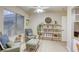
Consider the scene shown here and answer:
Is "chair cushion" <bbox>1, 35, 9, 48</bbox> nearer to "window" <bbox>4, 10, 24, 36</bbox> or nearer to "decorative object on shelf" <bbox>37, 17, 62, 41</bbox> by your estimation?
"window" <bbox>4, 10, 24, 36</bbox>

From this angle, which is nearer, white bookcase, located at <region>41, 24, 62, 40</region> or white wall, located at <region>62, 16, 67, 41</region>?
white wall, located at <region>62, 16, 67, 41</region>

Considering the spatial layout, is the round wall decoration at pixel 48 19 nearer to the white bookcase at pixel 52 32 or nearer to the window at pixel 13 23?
the white bookcase at pixel 52 32

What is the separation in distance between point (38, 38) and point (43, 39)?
113 mm

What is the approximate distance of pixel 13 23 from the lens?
2057 millimetres

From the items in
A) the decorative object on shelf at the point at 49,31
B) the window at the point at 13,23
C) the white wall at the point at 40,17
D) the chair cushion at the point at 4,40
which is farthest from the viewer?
the decorative object on shelf at the point at 49,31

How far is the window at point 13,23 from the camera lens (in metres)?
1.98

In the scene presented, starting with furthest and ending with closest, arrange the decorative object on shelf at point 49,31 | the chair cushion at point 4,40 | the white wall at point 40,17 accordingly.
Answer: the decorative object on shelf at point 49,31 < the white wall at point 40,17 < the chair cushion at point 4,40

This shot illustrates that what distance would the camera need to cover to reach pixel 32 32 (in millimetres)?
2166

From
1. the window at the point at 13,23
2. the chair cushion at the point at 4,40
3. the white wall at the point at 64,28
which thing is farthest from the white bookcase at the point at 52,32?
the chair cushion at the point at 4,40

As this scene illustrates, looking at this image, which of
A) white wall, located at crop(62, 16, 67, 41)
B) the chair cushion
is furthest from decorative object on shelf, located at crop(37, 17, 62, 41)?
the chair cushion

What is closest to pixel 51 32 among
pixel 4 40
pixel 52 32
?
pixel 52 32

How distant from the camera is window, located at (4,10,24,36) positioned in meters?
1.98
